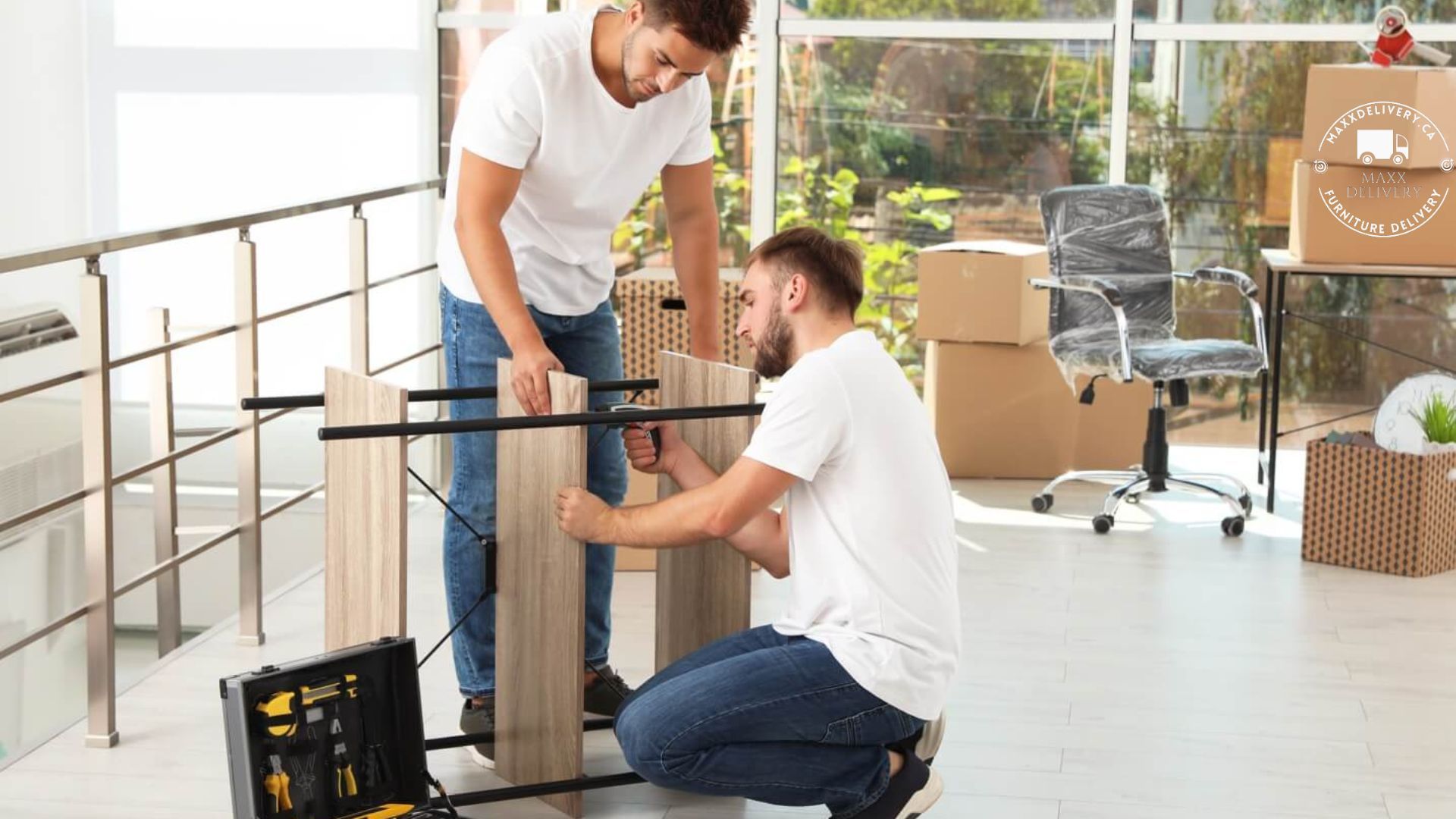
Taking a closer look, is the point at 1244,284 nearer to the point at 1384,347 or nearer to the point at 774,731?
the point at 1384,347

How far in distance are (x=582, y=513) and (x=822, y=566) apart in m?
0.34

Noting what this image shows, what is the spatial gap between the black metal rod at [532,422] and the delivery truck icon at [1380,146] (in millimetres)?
2817

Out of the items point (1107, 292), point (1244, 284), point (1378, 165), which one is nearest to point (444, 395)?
point (1107, 292)

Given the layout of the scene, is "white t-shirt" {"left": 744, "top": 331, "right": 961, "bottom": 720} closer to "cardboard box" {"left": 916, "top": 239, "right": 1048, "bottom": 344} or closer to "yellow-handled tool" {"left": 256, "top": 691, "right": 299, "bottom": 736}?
"yellow-handled tool" {"left": 256, "top": 691, "right": 299, "bottom": 736}

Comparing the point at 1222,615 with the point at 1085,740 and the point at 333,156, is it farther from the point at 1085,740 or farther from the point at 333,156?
the point at 333,156

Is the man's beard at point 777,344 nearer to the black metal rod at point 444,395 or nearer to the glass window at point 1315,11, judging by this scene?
the black metal rod at point 444,395

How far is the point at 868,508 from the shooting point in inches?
82.7

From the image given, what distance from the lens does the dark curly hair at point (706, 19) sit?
7.15 feet

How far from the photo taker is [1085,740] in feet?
9.29

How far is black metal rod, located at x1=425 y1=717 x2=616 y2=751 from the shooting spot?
2.50 meters

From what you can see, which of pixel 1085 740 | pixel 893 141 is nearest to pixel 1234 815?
pixel 1085 740

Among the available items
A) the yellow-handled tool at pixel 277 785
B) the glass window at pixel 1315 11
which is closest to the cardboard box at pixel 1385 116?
the glass window at pixel 1315 11

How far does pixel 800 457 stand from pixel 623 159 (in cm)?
67

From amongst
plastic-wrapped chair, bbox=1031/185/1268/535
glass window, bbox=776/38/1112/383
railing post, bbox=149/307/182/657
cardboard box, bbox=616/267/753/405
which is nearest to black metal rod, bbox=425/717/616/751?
railing post, bbox=149/307/182/657
